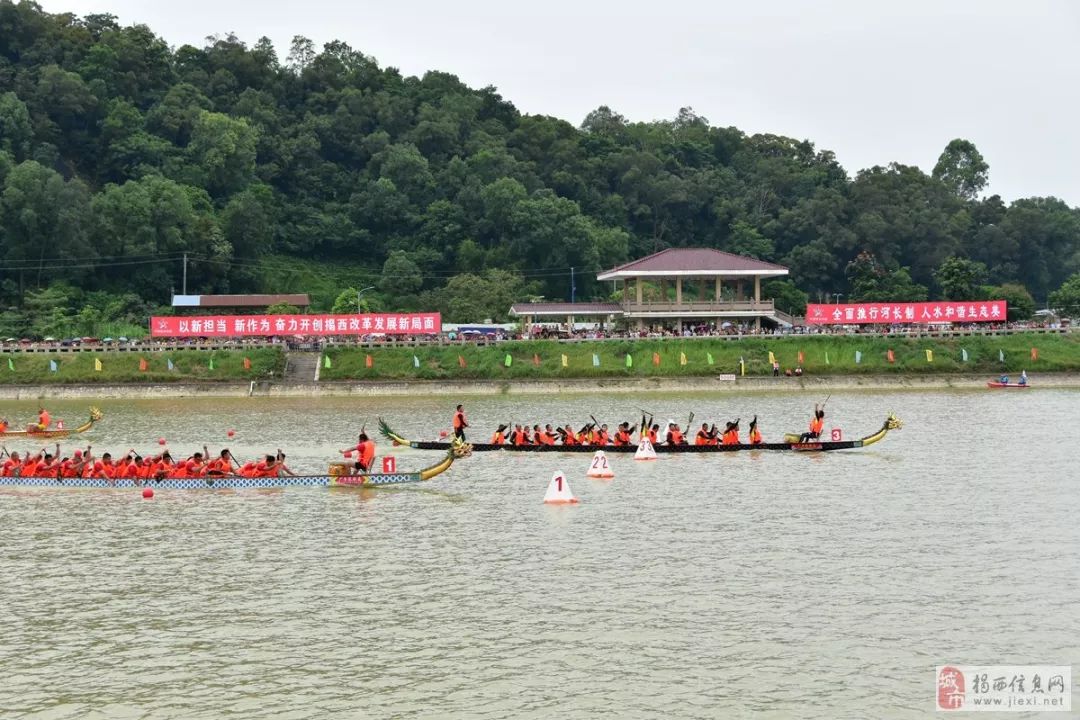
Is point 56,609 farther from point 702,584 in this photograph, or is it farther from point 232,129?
point 232,129

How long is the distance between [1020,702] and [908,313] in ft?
231

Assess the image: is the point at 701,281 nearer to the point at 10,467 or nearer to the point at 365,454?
the point at 365,454

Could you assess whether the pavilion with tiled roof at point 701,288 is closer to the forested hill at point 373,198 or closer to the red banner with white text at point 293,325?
the red banner with white text at point 293,325

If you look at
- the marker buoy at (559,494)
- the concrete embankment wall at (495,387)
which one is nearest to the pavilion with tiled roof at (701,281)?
the concrete embankment wall at (495,387)

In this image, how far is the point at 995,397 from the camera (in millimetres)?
65250

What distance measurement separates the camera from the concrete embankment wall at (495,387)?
72312mm

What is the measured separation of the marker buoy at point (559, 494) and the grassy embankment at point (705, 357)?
40408 millimetres

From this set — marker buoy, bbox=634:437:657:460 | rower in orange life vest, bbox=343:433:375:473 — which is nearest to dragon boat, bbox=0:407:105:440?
rower in orange life vest, bbox=343:433:375:473

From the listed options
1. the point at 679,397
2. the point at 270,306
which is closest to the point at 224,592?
the point at 679,397

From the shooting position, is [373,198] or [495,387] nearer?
[495,387]

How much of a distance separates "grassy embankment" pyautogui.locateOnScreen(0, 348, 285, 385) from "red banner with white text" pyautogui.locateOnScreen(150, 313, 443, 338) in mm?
2684

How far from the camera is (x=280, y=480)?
1410 inches

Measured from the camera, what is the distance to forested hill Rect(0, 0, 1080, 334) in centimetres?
10150

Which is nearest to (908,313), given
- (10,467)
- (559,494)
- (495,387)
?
(495,387)
